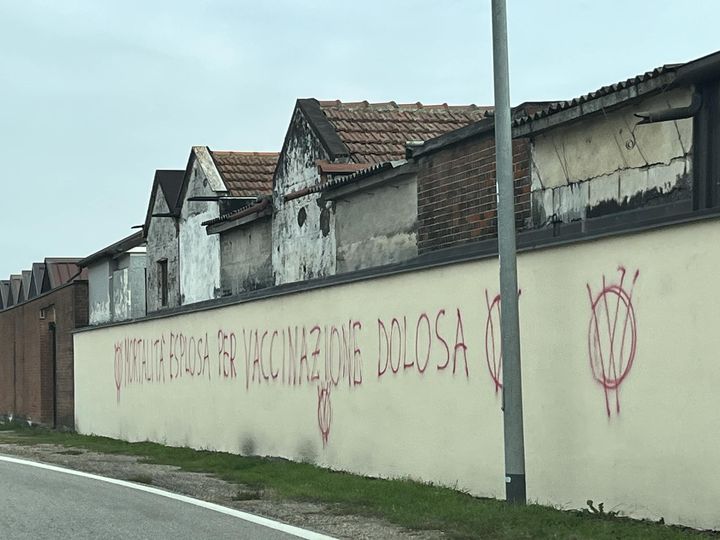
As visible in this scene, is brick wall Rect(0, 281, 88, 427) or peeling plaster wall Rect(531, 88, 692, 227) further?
brick wall Rect(0, 281, 88, 427)

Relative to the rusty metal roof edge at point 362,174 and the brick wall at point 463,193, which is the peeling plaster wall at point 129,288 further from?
the brick wall at point 463,193

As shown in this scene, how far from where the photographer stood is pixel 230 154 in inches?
1209

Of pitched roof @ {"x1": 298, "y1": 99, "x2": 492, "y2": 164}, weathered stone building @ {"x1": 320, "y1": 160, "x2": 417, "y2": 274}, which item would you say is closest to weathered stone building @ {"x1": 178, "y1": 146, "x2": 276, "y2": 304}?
pitched roof @ {"x1": 298, "y1": 99, "x2": 492, "y2": 164}

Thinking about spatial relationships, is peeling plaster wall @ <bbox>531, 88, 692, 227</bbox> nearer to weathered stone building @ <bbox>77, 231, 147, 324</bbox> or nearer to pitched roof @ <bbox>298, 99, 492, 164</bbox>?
pitched roof @ <bbox>298, 99, 492, 164</bbox>

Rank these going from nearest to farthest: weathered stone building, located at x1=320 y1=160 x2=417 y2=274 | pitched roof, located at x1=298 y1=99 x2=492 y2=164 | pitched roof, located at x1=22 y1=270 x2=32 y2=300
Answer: weathered stone building, located at x1=320 y1=160 x2=417 y2=274 → pitched roof, located at x1=298 y1=99 x2=492 y2=164 → pitched roof, located at x1=22 y1=270 x2=32 y2=300

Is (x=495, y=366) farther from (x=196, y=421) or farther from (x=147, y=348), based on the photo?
(x=147, y=348)

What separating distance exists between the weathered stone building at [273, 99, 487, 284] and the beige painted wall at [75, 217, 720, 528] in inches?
65.2

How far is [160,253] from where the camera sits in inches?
1302

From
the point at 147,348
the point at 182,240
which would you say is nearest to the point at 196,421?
the point at 147,348

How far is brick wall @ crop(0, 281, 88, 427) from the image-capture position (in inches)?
1431

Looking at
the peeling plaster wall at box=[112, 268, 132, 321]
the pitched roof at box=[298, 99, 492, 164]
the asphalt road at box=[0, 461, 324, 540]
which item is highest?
the pitched roof at box=[298, 99, 492, 164]

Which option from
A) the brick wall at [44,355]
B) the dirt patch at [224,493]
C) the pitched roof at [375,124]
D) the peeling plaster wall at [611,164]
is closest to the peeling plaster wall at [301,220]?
the pitched roof at [375,124]

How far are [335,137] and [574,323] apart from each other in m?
11.7

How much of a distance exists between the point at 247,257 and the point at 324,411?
28.9ft
